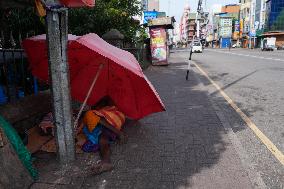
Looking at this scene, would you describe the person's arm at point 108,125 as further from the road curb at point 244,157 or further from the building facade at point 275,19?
the building facade at point 275,19

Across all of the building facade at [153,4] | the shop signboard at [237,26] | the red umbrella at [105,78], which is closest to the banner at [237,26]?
the shop signboard at [237,26]

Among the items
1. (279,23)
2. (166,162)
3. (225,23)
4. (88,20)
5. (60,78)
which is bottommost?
(166,162)

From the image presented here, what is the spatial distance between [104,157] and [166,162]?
2.92ft

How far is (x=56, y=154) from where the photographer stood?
4.71m

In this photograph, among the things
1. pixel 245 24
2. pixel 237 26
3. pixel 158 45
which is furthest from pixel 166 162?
pixel 237 26

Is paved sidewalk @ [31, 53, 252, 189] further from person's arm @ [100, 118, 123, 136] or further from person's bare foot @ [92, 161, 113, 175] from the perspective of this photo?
person's arm @ [100, 118, 123, 136]

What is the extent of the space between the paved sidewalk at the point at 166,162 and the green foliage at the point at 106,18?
458 centimetres

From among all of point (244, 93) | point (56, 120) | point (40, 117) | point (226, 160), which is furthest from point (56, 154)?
point (244, 93)

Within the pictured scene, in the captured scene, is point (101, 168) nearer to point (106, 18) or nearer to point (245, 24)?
point (106, 18)

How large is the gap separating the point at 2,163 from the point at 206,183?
2348mm

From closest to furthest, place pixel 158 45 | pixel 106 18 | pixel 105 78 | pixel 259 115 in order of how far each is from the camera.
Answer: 1. pixel 105 78
2. pixel 259 115
3. pixel 106 18
4. pixel 158 45

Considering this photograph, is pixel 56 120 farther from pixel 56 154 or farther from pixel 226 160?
pixel 226 160

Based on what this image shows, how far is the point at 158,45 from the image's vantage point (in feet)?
66.0

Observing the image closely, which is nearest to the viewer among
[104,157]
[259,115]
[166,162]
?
[166,162]
